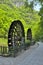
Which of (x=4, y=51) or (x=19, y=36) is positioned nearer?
(x=4, y=51)

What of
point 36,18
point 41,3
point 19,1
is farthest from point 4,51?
point 19,1

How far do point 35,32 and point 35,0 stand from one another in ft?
108

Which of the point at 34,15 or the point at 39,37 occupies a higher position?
the point at 34,15

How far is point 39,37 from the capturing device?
59156mm

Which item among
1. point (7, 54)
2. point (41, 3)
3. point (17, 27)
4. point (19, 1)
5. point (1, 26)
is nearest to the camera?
point (7, 54)

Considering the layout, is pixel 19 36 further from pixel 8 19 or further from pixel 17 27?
pixel 8 19

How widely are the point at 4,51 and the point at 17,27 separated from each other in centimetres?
436

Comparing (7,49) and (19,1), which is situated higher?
(19,1)

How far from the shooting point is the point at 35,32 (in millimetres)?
57594

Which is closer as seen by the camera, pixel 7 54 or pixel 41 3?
pixel 7 54

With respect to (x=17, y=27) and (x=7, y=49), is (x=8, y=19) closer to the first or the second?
(x=17, y=27)

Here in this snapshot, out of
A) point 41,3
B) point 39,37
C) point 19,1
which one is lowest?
point 39,37

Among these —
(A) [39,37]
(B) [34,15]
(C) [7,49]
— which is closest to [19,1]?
(B) [34,15]

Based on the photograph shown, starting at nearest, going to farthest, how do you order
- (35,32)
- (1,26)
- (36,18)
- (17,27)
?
(17,27)
(1,26)
(35,32)
(36,18)
